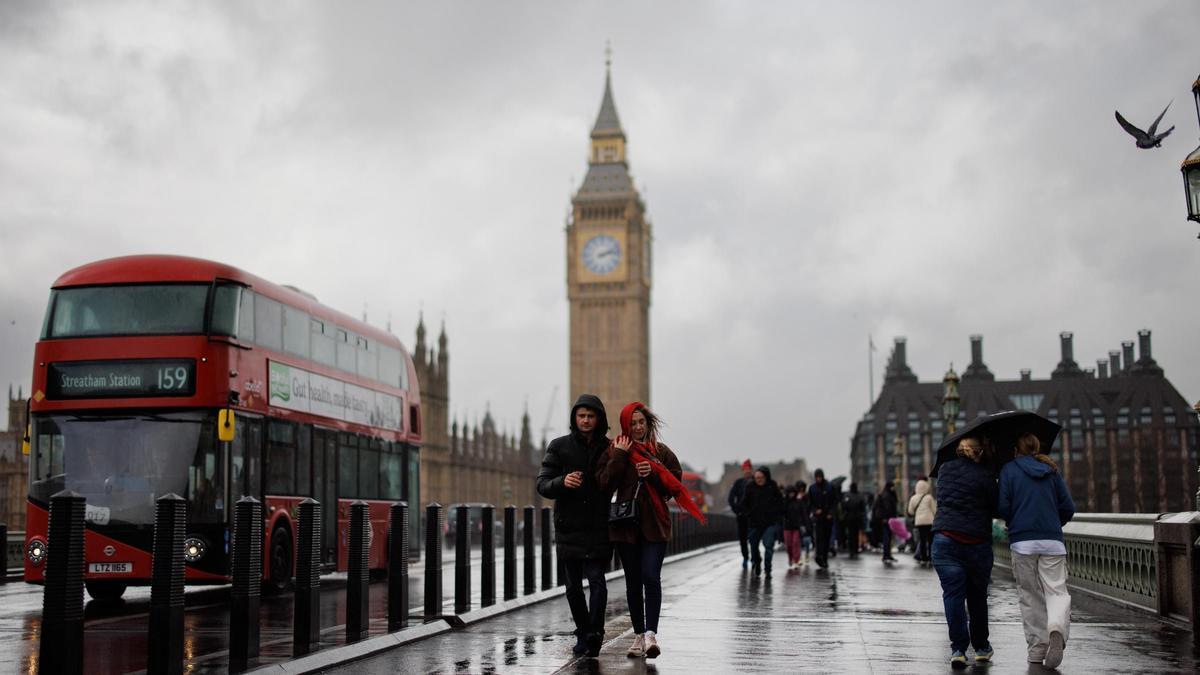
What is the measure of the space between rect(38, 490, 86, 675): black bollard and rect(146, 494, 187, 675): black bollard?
76cm

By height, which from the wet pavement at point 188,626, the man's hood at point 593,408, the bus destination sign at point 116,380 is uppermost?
the bus destination sign at point 116,380

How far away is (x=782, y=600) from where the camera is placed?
1574cm

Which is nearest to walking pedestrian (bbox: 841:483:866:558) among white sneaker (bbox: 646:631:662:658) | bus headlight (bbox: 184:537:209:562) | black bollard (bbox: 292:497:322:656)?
bus headlight (bbox: 184:537:209:562)

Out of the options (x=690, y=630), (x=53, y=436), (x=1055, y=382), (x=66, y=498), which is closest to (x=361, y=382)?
(x=53, y=436)

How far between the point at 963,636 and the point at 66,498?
567cm

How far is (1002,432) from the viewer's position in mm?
9914

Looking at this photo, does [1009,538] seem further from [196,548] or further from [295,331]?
[295,331]

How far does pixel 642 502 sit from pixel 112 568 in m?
7.87

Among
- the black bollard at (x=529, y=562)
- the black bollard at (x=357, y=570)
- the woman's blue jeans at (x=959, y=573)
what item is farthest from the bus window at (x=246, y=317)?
the woman's blue jeans at (x=959, y=573)

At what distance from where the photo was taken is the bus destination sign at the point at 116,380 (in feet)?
50.5

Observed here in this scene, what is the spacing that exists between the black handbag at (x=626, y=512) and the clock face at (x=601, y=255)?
120551 mm

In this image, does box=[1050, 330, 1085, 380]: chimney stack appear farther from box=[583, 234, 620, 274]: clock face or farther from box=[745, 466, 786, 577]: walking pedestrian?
box=[745, 466, 786, 577]: walking pedestrian

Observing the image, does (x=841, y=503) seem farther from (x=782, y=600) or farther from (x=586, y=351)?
(x=586, y=351)

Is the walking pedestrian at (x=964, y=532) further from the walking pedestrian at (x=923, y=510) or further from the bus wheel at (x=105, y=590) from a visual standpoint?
the walking pedestrian at (x=923, y=510)
